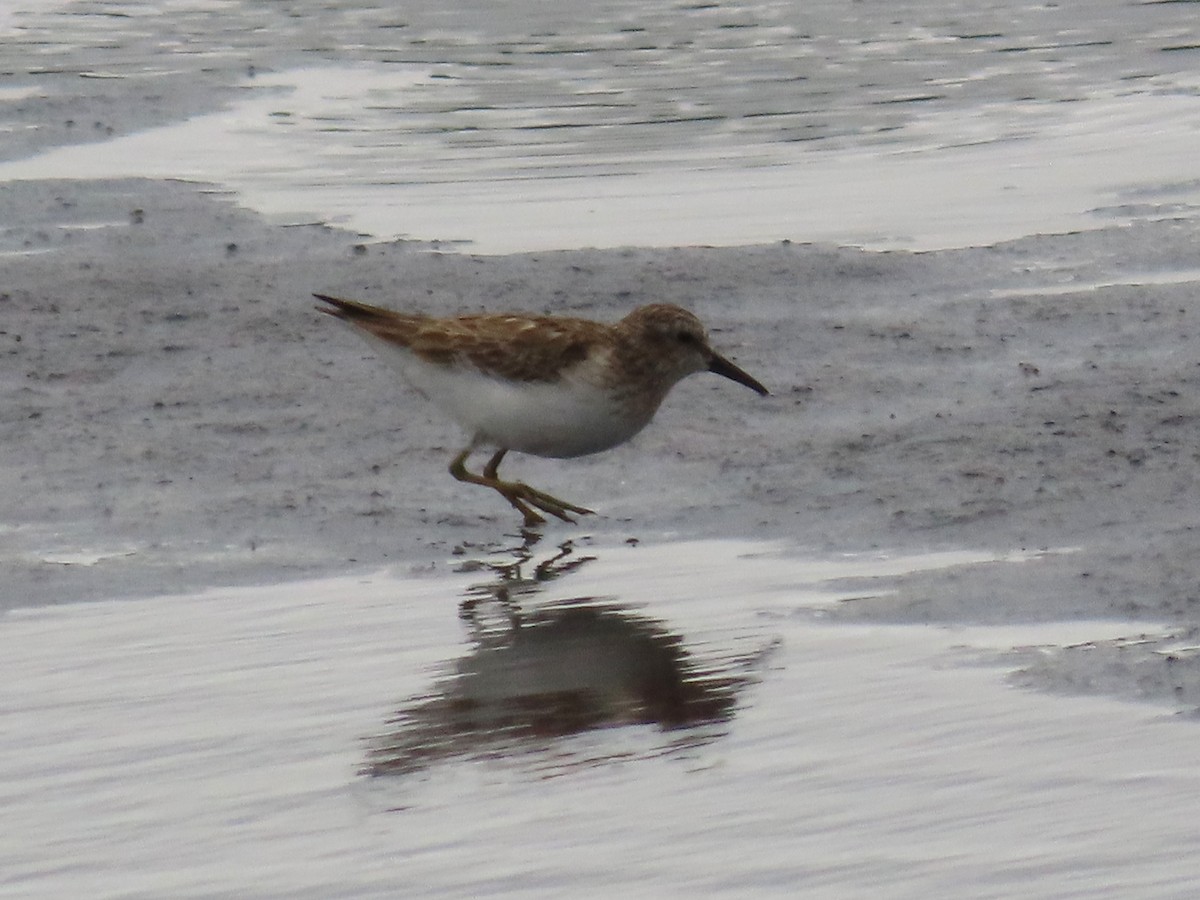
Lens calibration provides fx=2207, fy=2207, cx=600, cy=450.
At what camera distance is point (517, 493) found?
718 cm

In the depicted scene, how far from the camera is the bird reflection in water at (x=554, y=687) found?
4.85m

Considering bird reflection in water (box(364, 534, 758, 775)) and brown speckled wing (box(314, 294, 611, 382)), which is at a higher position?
brown speckled wing (box(314, 294, 611, 382))

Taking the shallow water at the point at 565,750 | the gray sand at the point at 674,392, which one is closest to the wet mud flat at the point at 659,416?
the gray sand at the point at 674,392

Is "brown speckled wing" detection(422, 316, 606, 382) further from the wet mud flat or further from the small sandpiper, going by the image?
the wet mud flat

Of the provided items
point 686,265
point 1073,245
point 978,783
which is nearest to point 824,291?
point 686,265

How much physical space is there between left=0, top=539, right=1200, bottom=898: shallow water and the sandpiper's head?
1.27 meters

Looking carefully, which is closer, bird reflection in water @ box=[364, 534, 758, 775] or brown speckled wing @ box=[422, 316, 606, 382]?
bird reflection in water @ box=[364, 534, 758, 775]

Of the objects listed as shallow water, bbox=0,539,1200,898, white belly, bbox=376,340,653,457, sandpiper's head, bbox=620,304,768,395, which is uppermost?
sandpiper's head, bbox=620,304,768,395

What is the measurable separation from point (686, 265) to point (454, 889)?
6164mm

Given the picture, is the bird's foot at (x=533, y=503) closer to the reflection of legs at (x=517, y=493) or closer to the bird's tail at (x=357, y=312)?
the reflection of legs at (x=517, y=493)

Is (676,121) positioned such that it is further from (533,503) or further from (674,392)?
(533,503)

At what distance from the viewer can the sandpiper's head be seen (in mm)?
7352

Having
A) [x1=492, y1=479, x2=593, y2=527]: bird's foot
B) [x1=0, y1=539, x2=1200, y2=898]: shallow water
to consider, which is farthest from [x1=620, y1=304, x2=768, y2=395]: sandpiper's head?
[x1=0, y1=539, x2=1200, y2=898]: shallow water

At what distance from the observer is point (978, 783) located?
4.50 meters
